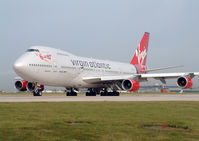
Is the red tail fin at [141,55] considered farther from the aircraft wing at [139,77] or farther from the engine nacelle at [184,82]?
the engine nacelle at [184,82]

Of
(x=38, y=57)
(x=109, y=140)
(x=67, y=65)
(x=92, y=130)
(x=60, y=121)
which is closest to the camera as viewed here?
(x=109, y=140)

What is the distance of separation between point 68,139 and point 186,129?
352cm

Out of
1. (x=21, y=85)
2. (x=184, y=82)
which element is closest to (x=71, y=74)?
(x=21, y=85)

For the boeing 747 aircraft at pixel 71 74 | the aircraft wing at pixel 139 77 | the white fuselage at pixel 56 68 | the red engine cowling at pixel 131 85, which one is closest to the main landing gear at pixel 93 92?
the boeing 747 aircraft at pixel 71 74

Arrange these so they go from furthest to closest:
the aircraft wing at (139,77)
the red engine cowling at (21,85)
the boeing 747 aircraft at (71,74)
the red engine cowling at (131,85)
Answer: the red engine cowling at (21,85)
the aircraft wing at (139,77)
the red engine cowling at (131,85)
the boeing 747 aircraft at (71,74)

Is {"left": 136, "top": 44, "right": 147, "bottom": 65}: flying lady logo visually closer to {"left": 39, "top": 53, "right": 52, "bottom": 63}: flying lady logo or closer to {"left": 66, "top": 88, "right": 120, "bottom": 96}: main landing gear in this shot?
{"left": 66, "top": 88, "right": 120, "bottom": 96}: main landing gear

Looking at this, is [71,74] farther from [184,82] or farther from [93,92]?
[184,82]

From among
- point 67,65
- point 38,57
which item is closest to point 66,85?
point 67,65

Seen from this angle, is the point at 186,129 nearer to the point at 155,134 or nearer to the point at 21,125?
the point at 155,134

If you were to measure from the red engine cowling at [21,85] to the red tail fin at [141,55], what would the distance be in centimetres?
2157

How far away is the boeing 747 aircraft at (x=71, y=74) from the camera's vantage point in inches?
1179

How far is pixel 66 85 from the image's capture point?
3497 centimetres

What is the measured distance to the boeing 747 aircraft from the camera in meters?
30.0

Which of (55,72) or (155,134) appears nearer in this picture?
(155,134)
